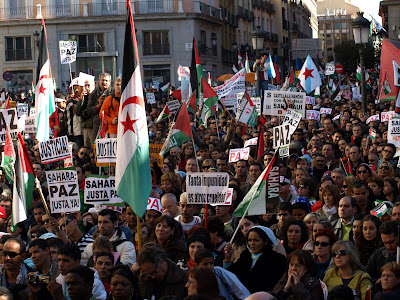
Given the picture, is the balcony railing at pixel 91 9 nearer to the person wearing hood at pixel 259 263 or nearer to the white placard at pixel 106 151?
the white placard at pixel 106 151

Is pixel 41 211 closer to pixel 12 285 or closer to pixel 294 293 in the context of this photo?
pixel 12 285

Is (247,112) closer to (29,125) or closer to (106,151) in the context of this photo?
(29,125)

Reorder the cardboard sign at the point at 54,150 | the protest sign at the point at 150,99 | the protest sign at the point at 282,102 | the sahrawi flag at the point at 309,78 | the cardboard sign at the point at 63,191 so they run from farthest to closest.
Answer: the protest sign at the point at 150,99 → the sahrawi flag at the point at 309,78 → the protest sign at the point at 282,102 → the cardboard sign at the point at 54,150 → the cardboard sign at the point at 63,191

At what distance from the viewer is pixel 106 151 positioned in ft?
36.6

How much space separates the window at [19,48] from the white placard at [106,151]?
40456mm

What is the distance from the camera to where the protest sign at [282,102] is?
611 inches

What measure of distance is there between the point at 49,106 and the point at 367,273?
8902mm

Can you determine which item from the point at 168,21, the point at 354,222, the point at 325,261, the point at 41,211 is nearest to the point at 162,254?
the point at 325,261

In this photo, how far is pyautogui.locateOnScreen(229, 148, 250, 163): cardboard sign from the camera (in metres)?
13.4

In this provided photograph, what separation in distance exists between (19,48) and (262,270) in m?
45.4

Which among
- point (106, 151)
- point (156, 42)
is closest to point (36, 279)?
point (106, 151)

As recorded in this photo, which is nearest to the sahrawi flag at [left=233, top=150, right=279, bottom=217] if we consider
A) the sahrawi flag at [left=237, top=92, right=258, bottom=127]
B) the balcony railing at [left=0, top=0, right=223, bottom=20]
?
the sahrawi flag at [left=237, top=92, right=258, bottom=127]

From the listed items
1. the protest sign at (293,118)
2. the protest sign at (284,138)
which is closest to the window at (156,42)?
the protest sign at (293,118)

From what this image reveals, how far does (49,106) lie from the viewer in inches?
588
